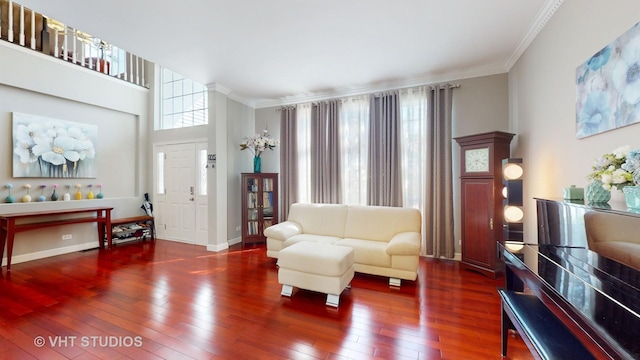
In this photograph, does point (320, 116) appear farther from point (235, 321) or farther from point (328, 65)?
point (235, 321)

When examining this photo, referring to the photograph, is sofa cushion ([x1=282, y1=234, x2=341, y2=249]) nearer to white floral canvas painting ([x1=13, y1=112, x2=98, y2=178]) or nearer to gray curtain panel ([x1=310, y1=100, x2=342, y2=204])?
gray curtain panel ([x1=310, y1=100, x2=342, y2=204])

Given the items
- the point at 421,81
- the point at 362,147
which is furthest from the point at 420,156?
the point at 421,81

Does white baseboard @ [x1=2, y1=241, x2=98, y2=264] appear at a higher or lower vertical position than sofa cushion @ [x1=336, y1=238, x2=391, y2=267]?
lower

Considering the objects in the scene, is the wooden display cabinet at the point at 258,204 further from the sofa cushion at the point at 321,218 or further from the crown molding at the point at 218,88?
the crown molding at the point at 218,88

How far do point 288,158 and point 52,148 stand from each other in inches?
149

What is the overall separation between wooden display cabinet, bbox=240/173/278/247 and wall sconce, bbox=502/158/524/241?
3.50 meters

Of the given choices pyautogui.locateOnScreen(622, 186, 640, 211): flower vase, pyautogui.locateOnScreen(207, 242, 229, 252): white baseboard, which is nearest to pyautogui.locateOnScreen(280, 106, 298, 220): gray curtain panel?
pyautogui.locateOnScreen(207, 242, 229, 252): white baseboard

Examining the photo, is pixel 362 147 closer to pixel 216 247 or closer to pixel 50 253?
pixel 216 247

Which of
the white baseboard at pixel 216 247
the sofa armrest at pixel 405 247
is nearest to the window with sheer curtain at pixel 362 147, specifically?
the sofa armrest at pixel 405 247

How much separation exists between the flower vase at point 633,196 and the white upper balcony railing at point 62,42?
4.85 m

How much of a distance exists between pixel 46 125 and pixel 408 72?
571 centimetres

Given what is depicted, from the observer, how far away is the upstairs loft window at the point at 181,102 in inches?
197

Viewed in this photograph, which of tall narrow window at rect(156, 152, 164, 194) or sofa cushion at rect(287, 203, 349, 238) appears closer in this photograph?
sofa cushion at rect(287, 203, 349, 238)

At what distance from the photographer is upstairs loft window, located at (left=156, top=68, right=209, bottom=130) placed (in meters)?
5.00
